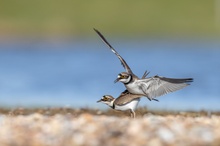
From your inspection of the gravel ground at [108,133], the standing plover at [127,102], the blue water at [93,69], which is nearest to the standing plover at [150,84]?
the standing plover at [127,102]

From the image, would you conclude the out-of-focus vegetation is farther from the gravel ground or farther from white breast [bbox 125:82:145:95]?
the gravel ground

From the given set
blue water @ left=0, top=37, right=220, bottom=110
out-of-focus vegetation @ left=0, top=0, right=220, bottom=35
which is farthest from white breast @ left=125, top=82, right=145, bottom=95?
out-of-focus vegetation @ left=0, top=0, right=220, bottom=35

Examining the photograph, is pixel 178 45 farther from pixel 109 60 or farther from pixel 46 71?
pixel 46 71

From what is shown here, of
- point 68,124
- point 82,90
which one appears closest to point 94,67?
point 82,90

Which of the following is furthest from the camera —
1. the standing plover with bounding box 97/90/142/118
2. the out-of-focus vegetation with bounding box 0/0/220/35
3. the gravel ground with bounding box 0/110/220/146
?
the out-of-focus vegetation with bounding box 0/0/220/35

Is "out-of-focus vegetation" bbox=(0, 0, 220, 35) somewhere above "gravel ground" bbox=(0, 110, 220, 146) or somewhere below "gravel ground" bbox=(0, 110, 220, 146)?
above

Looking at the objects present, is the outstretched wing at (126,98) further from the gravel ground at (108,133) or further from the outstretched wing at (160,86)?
the gravel ground at (108,133)

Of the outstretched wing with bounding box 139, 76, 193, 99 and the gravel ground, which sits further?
the outstretched wing with bounding box 139, 76, 193, 99
